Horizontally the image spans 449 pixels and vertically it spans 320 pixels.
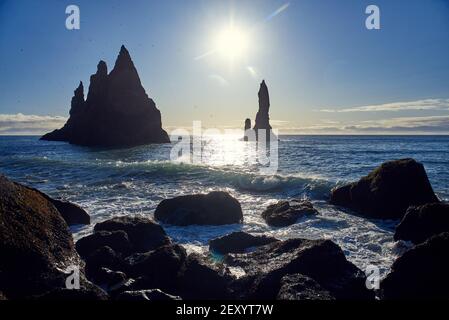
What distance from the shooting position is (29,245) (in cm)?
629

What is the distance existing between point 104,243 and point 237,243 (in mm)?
3527

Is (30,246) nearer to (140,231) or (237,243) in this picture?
(140,231)

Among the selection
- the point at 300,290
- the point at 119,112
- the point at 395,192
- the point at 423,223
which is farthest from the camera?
the point at 119,112

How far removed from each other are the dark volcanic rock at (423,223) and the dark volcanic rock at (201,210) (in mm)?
5411

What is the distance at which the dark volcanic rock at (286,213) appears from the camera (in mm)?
12359

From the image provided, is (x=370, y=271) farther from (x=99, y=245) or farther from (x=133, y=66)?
(x=133, y=66)

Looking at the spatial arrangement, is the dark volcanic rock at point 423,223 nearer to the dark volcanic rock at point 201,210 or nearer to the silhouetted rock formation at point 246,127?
the dark volcanic rock at point 201,210

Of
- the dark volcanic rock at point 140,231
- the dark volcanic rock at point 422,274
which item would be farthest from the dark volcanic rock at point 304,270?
the dark volcanic rock at point 140,231

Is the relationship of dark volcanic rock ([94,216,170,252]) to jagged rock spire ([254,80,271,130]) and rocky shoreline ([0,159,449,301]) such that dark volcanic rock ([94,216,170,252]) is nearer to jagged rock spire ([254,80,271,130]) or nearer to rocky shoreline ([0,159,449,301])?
rocky shoreline ([0,159,449,301])

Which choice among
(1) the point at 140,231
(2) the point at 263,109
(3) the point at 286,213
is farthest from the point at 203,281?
(2) the point at 263,109

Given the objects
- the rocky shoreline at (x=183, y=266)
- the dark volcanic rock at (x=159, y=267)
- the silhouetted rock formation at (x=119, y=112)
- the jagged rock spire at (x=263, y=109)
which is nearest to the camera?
the rocky shoreline at (x=183, y=266)

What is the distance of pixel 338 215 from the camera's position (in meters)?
13.5

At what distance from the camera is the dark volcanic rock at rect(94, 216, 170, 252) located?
32.0ft
